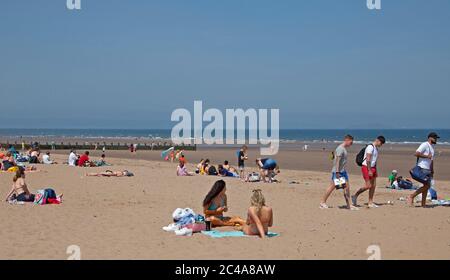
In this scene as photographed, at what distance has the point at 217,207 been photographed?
9.48 m

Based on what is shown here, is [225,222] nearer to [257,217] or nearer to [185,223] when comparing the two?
[185,223]

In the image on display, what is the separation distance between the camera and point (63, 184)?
15.9 meters

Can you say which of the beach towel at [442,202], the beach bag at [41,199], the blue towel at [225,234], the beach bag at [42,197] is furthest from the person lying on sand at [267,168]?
the blue towel at [225,234]

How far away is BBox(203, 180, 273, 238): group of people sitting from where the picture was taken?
8.43 meters

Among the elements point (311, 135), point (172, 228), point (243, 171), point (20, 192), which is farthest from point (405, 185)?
point (311, 135)

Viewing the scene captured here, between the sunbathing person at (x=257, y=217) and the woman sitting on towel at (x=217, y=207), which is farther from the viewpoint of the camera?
the woman sitting on towel at (x=217, y=207)

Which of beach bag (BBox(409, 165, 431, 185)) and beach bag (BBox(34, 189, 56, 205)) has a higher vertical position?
beach bag (BBox(409, 165, 431, 185))

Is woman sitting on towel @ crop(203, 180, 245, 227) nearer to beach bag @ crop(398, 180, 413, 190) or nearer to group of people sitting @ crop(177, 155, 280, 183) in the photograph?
group of people sitting @ crop(177, 155, 280, 183)

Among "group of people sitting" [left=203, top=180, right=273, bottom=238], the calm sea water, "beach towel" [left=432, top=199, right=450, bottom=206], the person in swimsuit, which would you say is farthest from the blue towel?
the calm sea water

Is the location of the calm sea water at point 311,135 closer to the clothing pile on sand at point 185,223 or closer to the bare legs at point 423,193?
the bare legs at point 423,193

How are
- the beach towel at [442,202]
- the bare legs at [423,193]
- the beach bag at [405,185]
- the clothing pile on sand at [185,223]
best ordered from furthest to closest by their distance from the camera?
1. the beach bag at [405,185]
2. the beach towel at [442,202]
3. the bare legs at [423,193]
4. the clothing pile on sand at [185,223]

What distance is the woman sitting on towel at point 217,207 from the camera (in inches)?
363

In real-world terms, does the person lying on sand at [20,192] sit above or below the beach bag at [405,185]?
above
